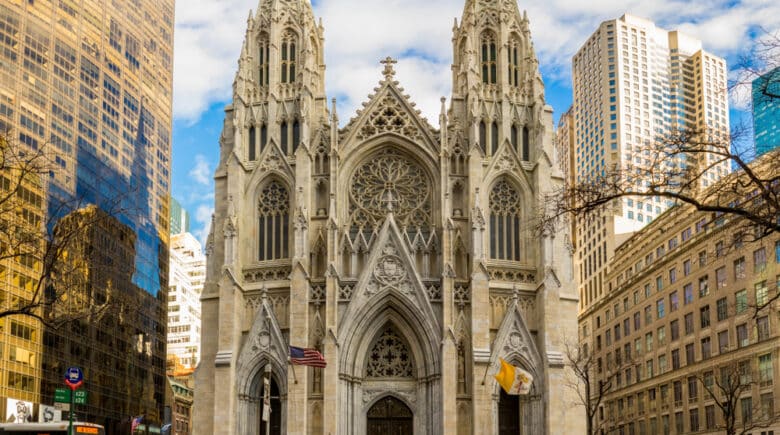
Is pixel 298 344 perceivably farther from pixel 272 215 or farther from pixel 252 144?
pixel 252 144

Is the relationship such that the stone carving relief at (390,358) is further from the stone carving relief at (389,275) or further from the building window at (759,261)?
the building window at (759,261)

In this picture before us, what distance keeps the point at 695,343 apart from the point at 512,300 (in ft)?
68.5

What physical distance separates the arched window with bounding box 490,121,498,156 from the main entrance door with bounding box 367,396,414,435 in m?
15.3

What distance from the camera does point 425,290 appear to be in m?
58.3

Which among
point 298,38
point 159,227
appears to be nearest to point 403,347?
point 298,38

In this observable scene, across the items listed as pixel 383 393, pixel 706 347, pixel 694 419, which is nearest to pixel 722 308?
pixel 706 347

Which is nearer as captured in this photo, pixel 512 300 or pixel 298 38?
pixel 512 300

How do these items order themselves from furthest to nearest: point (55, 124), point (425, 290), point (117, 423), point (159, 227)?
point (159, 227) < point (117, 423) < point (55, 124) < point (425, 290)

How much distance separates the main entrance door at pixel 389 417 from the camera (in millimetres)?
58906

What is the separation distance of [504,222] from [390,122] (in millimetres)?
8738

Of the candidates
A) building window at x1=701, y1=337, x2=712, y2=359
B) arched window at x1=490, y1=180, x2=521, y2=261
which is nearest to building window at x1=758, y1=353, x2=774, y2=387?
building window at x1=701, y1=337, x2=712, y2=359

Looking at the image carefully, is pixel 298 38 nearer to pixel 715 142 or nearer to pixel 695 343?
pixel 695 343

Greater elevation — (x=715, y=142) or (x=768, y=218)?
(x=715, y=142)

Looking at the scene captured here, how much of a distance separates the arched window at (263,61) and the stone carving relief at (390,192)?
26.5 ft
